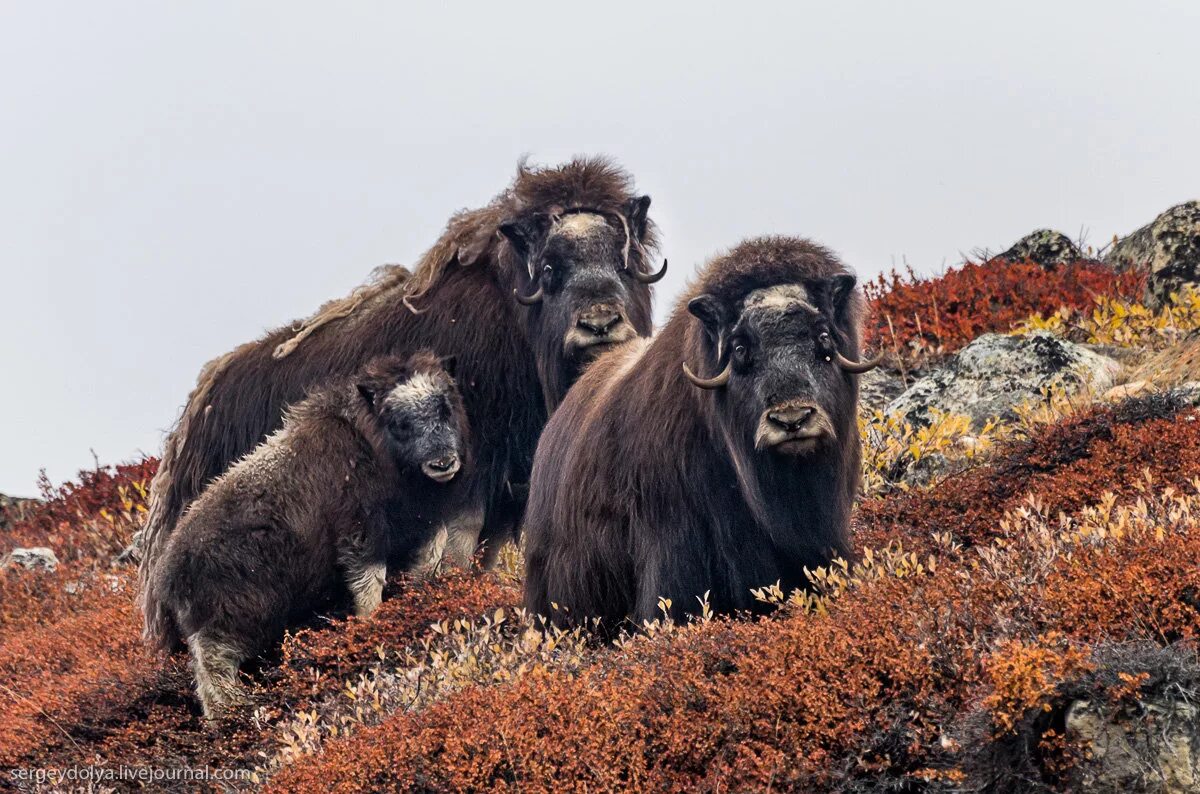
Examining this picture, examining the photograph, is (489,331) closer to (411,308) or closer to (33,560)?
(411,308)

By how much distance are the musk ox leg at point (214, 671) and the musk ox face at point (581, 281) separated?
7.78 feet

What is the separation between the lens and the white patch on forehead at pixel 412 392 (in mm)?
8266

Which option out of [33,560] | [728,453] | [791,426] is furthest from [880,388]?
[33,560]

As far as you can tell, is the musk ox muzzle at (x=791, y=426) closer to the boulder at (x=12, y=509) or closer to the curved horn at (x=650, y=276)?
the curved horn at (x=650, y=276)

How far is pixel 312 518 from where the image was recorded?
778cm

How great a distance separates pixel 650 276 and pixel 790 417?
3.20 meters

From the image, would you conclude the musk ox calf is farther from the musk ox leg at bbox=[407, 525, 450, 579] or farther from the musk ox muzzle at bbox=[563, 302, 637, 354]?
the musk ox muzzle at bbox=[563, 302, 637, 354]

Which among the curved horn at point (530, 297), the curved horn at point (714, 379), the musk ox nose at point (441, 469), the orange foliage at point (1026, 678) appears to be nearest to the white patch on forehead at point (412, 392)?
the musk ox nose at point (441, 469)

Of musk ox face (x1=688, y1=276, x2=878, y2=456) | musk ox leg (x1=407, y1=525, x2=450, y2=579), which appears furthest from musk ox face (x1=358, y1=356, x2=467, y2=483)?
musk ox face (x1=688, y1=276, x2=878, y2=456)

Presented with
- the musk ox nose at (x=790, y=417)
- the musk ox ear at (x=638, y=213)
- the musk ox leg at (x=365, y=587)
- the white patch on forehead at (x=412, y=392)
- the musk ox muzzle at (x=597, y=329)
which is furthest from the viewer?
the musk ox ear at (x=638, y=213)

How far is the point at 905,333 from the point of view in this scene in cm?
1235

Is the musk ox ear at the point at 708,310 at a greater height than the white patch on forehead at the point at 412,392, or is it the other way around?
the musk ox ear at the point at 708,310

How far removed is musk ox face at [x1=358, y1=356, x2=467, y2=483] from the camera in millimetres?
8164

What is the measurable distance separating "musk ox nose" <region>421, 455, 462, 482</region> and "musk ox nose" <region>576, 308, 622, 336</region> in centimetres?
102
